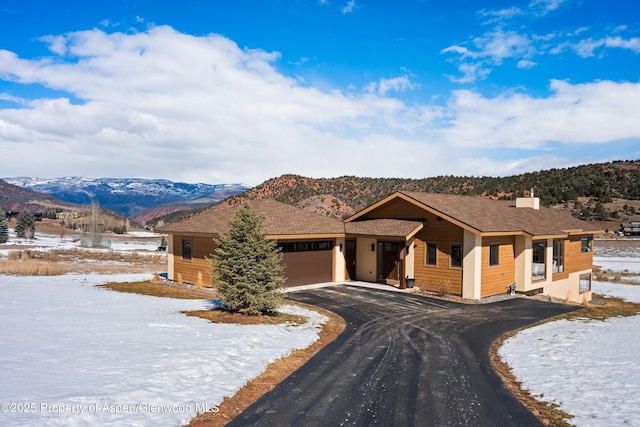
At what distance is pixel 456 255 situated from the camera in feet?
69.6

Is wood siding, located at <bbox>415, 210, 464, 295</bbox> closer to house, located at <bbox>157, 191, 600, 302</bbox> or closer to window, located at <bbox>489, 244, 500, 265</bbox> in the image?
house, located at <bbox>157, 191, 600, 302</bbox>

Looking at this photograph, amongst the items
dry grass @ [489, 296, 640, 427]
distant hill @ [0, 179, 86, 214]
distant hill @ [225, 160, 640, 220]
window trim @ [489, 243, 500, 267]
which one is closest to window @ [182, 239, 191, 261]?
window trim @ [489, 243, 500, 267]

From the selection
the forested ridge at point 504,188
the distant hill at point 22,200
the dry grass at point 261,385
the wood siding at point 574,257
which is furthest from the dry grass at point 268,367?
the distant hill at point 22,200

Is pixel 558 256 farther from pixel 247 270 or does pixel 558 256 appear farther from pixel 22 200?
pixel 22 200

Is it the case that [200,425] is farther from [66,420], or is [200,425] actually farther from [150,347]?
[150,347]

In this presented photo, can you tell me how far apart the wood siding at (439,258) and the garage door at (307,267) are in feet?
16.4

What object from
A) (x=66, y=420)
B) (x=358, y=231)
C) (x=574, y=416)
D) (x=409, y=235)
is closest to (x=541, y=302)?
(x=409, y=235)

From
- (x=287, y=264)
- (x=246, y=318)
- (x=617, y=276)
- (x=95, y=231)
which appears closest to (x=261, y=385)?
(x=246, y=318)

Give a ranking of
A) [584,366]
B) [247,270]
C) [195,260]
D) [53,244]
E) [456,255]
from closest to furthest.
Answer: [584,366] → [247,270] → [456,255] → [195,260] → [53,244]

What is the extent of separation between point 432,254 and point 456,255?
1301 mm

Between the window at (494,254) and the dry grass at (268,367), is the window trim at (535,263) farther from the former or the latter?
the dry grass at (268,367)

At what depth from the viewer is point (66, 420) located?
20.4 ft

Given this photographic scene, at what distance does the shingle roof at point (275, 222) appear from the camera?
22.3m

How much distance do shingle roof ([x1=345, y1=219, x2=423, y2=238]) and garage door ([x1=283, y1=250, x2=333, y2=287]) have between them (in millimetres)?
2084
